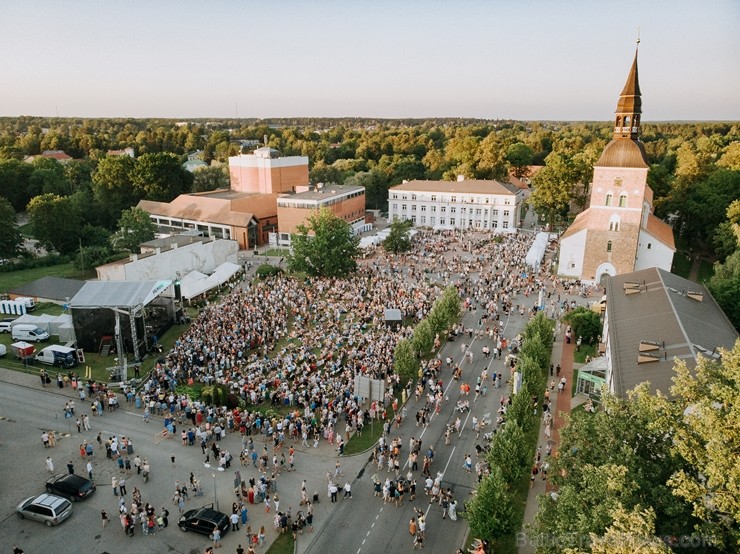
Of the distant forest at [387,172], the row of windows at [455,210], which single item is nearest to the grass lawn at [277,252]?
the distant forest at [387,172]

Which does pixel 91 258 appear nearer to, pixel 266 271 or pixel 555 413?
pixel 266 271

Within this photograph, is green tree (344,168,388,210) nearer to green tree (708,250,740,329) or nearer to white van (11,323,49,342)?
white van (11,323,49,342)

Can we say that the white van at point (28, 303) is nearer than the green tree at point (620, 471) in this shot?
No

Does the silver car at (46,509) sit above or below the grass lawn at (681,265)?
below

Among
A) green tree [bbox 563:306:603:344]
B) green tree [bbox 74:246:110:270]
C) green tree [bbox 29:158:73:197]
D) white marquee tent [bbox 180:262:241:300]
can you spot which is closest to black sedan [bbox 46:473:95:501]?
white marquee tent [bbox 180:262:241:300]

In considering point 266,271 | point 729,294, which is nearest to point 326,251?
point 266,271

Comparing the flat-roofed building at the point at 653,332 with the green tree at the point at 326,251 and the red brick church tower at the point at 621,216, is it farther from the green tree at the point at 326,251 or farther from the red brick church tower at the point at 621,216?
the green tree at the point at 326,251
